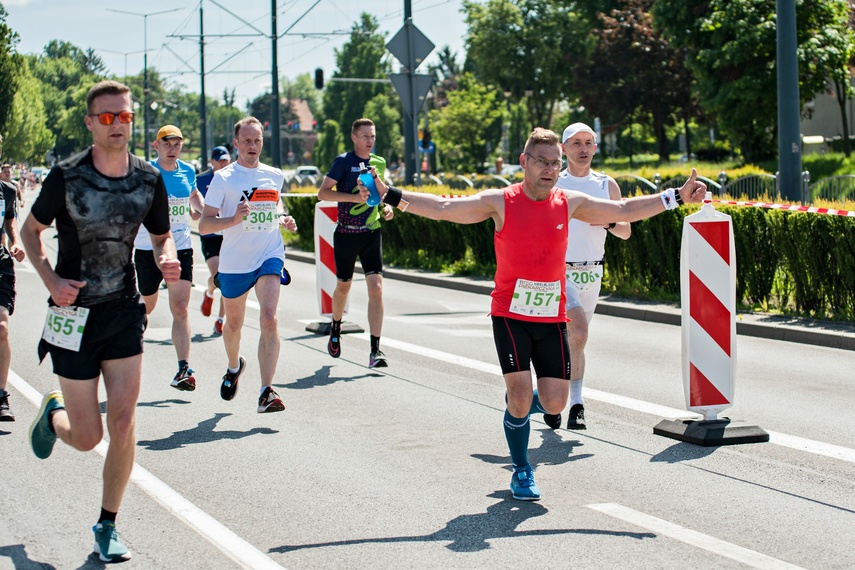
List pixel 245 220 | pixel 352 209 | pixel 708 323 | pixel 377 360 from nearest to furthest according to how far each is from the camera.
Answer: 1. pixel 708 323
2. pixel 245 220
3. pixel 377 360
4. pixel 352 209

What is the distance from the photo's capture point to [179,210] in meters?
11.1

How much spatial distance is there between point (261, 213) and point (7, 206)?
184cm

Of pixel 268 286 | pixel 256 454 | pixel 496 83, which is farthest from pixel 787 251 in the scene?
pixel 496 83

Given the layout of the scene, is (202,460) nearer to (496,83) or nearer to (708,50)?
(708,50)

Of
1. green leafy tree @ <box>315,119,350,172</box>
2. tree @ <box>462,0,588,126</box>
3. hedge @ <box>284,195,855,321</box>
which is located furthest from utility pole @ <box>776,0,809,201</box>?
green leafy tree @ <box>315,119,350,172</box>

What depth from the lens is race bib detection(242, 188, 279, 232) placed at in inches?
355

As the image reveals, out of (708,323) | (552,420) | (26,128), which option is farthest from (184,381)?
(26,128)

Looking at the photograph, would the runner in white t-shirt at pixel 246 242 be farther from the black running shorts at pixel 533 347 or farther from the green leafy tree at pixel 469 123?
the green leafy tree at pixel 469 123

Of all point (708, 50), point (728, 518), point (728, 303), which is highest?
point (708, 50)

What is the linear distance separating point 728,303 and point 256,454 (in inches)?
123

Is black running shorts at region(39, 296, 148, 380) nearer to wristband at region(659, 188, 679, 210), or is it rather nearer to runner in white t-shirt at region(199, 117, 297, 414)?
wristband at region(659, 188, 679, 210)

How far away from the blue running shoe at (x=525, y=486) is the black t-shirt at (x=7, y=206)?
171 inches

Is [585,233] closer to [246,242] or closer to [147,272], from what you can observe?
[246,242]

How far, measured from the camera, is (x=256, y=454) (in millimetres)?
7555
